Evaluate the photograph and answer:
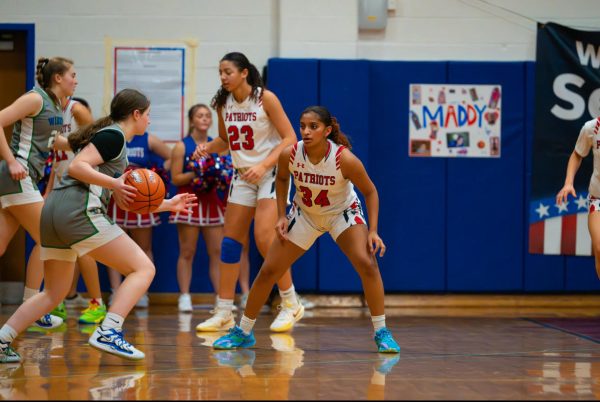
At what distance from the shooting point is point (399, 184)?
873 centimetres

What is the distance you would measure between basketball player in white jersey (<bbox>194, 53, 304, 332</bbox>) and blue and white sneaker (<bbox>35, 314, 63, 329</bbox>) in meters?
1.10

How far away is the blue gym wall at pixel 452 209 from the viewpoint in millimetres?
8711

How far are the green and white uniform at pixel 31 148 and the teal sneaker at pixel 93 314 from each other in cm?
135

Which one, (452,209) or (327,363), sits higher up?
(452,209)

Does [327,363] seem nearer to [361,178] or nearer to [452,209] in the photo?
[361,178]

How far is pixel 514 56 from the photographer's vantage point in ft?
29.1

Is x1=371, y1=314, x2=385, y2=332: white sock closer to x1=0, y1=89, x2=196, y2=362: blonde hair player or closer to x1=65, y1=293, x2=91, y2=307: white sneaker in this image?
x1=0, y1=89, x2=196, y2=362: blonde hair player

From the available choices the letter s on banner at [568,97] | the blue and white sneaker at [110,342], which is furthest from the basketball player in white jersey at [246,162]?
the letter s on banner at [568,97]

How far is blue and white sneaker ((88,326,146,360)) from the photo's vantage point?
477cm

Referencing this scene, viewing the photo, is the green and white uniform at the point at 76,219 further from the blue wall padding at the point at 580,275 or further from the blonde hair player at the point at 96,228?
the blue wall padding at the point at 580,275

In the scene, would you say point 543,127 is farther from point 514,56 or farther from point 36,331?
point 36,331

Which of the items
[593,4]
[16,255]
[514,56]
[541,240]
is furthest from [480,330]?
[16,255]

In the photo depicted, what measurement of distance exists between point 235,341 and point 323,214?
0.97 m

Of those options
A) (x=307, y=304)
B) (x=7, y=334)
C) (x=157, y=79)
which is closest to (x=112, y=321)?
(x=7, y=334)
